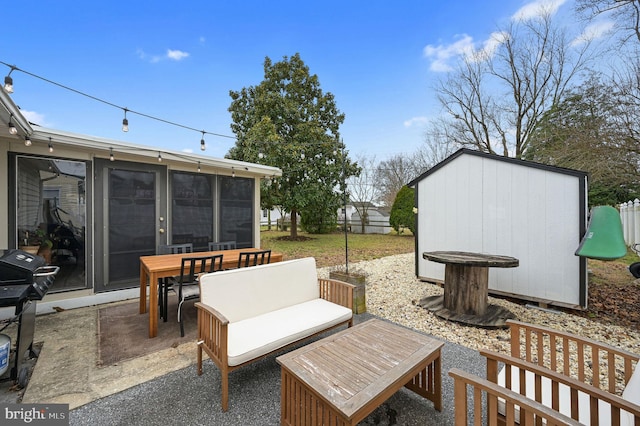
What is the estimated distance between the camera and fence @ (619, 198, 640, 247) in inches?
282

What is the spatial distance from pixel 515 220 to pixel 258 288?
4.13 meters

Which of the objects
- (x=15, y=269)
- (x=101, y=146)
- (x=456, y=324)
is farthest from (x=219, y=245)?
(x=456, y=324)

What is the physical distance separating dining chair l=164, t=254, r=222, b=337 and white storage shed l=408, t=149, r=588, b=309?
13.2 ft

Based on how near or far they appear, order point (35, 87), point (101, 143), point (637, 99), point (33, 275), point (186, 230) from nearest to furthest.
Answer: point (33, 275)
point (101, 143)
point (35, 87)
point (186, 230)
point (637, 99)

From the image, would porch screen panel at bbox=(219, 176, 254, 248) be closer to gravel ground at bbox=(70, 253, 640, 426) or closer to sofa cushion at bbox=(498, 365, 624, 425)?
gravel ground at bbox=(70, 253, 640, 426)

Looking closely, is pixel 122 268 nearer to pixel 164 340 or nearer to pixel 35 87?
pixel 164 340

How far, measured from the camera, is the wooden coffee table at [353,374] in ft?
4.64

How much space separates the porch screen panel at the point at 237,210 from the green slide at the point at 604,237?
5.61m

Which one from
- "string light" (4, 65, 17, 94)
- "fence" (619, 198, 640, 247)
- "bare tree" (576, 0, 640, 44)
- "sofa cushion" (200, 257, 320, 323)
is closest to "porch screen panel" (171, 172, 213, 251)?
"string light" (4, 65, 17, 94)

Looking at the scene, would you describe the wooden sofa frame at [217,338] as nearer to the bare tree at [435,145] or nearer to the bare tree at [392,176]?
the bare tree at [435,145]

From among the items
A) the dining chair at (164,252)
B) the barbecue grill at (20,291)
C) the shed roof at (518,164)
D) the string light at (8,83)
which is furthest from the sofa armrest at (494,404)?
the string light at (8,83)

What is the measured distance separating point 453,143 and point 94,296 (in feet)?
49.5

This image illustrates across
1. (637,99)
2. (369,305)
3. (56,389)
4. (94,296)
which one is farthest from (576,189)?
(94,296)

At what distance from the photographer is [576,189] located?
12.1 feet
